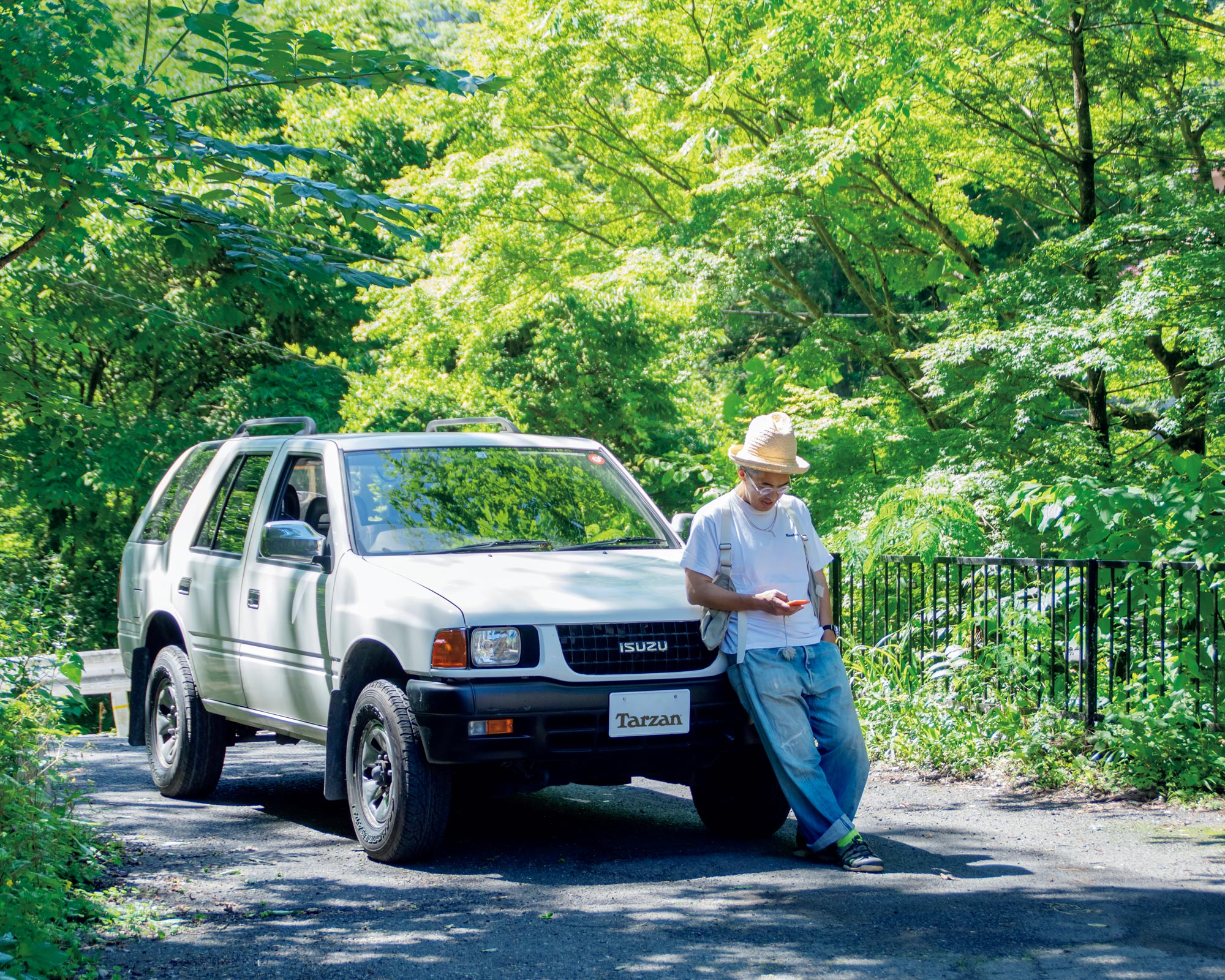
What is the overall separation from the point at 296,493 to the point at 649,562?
2.05 meters

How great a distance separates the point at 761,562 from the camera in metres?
6.12

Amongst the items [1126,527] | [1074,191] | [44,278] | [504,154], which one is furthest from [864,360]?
[44,278]

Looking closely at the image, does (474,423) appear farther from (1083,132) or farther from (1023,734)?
(1083,132)

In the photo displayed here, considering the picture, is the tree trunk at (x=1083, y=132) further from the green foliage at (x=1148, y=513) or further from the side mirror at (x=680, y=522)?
the side mirror at (x=680, y=522)

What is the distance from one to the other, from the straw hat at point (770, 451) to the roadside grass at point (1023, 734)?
2.94 metres

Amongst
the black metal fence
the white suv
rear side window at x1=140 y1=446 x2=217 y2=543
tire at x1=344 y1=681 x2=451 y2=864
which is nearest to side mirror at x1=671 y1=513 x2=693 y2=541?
the white suv

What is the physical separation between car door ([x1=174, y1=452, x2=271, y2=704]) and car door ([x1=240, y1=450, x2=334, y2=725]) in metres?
0.15

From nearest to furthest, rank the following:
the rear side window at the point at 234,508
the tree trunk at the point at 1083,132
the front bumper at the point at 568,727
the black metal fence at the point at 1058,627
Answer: the front bumper at the point at 568,727, the black metal fence at the point at 1058,627, the rear side window at the point at 234,508, the tree trunk at the point at 1083,132

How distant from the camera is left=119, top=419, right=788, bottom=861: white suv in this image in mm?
5746

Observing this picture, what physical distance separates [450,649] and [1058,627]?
4582mm

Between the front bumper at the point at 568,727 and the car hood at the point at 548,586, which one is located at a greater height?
the car hood at the point at 548,586

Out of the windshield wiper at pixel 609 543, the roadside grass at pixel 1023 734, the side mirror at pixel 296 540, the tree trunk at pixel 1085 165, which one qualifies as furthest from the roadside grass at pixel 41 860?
the tree trunk at pixel 1085 165

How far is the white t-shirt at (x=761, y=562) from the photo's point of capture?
6051mm

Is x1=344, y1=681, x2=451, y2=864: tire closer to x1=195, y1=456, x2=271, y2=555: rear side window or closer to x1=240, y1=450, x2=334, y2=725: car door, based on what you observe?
x1=240, y1=450, x2=334, y2=725: car door
